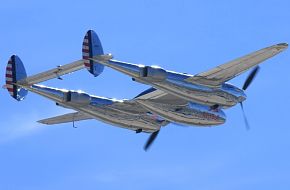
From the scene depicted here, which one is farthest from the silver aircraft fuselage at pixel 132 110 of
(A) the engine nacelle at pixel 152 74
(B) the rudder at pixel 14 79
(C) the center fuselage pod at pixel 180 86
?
(A) the engine nacelle at pixel 152 74

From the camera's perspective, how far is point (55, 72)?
133 metres

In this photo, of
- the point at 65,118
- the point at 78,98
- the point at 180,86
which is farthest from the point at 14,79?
the point at 180,86

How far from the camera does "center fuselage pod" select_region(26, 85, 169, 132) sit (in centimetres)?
13450

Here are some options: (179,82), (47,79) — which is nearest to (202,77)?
(179,82)

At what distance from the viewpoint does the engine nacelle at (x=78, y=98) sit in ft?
444

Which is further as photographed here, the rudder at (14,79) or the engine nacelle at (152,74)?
the rudder at (14,79)

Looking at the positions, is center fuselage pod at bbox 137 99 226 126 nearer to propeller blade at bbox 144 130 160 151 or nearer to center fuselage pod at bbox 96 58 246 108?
center fuselage pod at bbox 96 58 246 108

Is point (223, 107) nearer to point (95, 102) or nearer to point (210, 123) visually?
point (210, 123)

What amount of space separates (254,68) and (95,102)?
13.7 meters

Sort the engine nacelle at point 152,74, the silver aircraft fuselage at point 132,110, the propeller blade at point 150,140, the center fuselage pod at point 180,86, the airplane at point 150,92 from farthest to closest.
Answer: the propeller blade at point 150,140, the silver aircraft fuselage at point 132,110, the airplane at point 150,92, the center fuselage pod at point 180,86, the engine nacelle at point 152,74

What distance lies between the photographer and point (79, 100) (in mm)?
135875

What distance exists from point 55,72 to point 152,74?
26.1 feet

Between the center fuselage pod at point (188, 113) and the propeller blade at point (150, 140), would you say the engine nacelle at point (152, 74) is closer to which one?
the center fuselage pod at point (188, 113)

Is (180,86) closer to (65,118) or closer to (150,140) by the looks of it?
(150,140)
